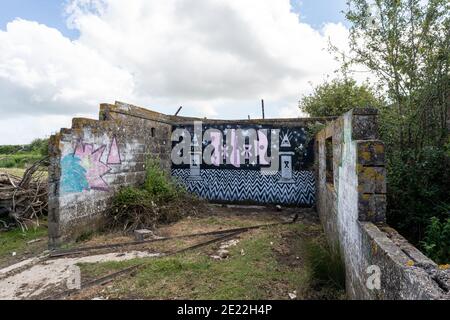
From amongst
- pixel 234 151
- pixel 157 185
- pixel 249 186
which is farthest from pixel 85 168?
pixel 249 186

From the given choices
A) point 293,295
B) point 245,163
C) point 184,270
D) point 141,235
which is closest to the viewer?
point 293,295

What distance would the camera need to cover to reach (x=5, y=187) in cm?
810

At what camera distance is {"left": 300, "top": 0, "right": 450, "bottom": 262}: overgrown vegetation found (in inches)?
181

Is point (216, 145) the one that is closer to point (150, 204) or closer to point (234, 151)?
point (234, 151)

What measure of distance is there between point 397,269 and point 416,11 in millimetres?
5092

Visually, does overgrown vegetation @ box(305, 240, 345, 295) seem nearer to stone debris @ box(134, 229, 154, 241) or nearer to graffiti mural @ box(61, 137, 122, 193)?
stone debris @ box(134, 229, 154, 241)

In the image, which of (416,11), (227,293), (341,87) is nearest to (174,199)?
(227,293)

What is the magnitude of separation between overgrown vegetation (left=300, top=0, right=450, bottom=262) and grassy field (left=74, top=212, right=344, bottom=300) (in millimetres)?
1512

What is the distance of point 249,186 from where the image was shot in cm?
1035

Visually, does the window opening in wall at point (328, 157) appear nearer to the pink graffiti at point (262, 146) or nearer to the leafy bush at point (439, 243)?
the leafy bush at point (439, 243)

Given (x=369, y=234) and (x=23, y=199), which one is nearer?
(x=369, y=234)

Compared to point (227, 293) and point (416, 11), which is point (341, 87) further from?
point (227, 293)

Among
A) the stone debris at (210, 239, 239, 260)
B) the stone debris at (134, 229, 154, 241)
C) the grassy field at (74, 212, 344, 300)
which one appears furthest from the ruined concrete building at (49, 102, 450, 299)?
the stone debris at (210, 239, 239, 260)

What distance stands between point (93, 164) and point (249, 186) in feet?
17.2
